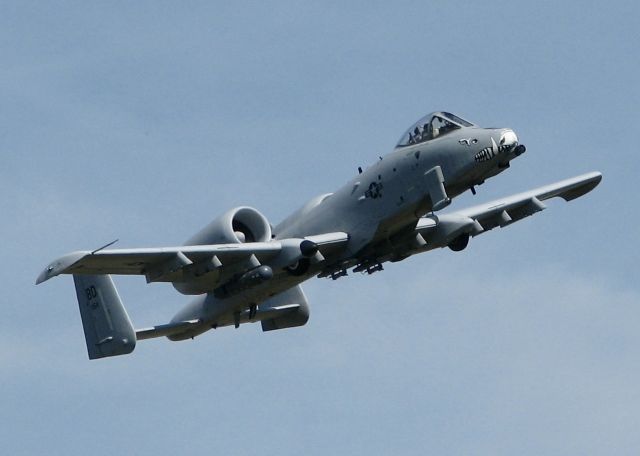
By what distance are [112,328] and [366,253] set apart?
8.89m

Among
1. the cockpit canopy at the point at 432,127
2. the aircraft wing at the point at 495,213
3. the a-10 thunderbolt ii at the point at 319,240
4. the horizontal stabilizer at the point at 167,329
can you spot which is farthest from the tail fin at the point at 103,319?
the cockpit canopy at the point at 432,127

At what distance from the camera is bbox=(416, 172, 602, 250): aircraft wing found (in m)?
51.5

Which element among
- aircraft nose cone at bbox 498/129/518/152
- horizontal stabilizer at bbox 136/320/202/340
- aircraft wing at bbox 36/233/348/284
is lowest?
horizontal stabilizer at bbox 136/320/202/340

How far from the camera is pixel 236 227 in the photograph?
168ft

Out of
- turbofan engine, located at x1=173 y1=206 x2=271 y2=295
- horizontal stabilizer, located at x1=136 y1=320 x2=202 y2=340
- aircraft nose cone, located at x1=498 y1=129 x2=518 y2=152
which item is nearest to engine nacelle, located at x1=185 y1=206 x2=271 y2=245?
turbofan engine, located at x1=173 y1=206 x2=271 y2=295

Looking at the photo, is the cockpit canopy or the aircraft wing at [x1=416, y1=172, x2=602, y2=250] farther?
the aircraft wing at [x1=416, y1=172, x2=602, y2=250]

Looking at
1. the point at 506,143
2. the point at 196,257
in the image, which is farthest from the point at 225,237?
the point at 506,143

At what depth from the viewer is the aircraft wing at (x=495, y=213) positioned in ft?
169

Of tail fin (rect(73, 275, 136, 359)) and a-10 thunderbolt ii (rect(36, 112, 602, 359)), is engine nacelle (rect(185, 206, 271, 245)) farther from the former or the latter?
tail fin (rect(73, 275, 136, 359))

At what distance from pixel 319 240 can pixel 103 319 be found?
8.53 meters

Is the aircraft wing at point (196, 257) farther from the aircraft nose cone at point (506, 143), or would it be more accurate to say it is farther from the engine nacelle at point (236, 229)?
the aircraft nose cone at point (506, 143)

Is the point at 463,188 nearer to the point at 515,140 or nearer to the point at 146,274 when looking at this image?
the point at 515,140

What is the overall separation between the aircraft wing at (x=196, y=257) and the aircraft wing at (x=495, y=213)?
11.7 ft

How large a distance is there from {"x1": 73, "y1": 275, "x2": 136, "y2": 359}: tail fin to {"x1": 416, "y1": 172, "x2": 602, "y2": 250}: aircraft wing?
32.4 feet
